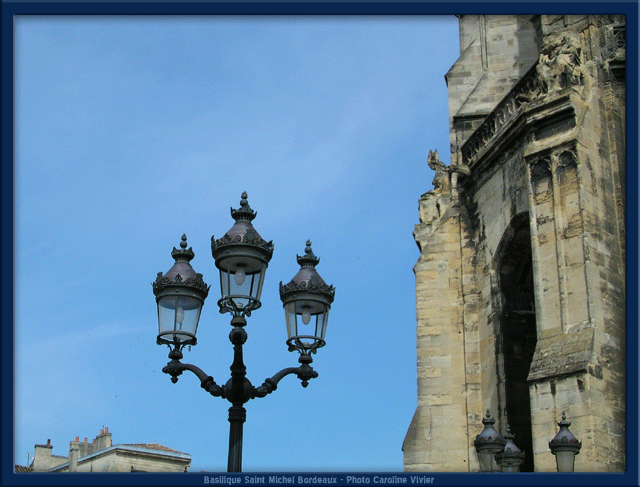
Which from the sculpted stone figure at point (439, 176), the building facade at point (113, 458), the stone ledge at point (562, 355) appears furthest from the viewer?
the building facade at point (113, 458)

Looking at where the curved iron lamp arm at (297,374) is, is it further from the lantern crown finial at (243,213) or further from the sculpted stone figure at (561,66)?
the sculpted stone figure at (561,66)

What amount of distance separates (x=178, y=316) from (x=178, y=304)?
0.12m

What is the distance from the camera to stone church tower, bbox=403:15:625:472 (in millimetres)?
11492

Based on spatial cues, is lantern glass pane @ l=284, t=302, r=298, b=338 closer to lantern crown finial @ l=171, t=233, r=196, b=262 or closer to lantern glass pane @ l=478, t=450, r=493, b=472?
lantern crown finial @ l=171, t=233, r=196, b=262

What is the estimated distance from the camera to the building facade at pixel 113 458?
37562 mm

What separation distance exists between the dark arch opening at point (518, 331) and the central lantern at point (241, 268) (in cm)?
742

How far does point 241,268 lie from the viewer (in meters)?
8.10

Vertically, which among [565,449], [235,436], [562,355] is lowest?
[565,449]

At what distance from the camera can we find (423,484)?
20.7 feet

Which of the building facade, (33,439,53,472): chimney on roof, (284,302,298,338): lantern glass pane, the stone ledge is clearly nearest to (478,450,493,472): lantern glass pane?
the stone ledge

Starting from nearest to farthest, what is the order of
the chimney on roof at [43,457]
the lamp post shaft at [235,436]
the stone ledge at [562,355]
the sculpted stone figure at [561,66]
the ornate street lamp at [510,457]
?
1. the lamp post shaft at [235,436]
2. the ornate street lamp at [510,457]
3. the stone ledge at [562,355]
4. the sculpted stone figure at [561,66]
5. the chimney on roof at [43,457]

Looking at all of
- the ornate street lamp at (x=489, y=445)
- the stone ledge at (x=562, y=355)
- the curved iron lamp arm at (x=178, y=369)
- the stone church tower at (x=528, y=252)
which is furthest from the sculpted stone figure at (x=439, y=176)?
the curved iron lamp arm at (x=178, y=369)

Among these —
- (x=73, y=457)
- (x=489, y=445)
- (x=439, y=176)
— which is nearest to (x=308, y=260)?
(x=489, y=445)

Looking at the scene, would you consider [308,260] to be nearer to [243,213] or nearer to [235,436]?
[243,213]
